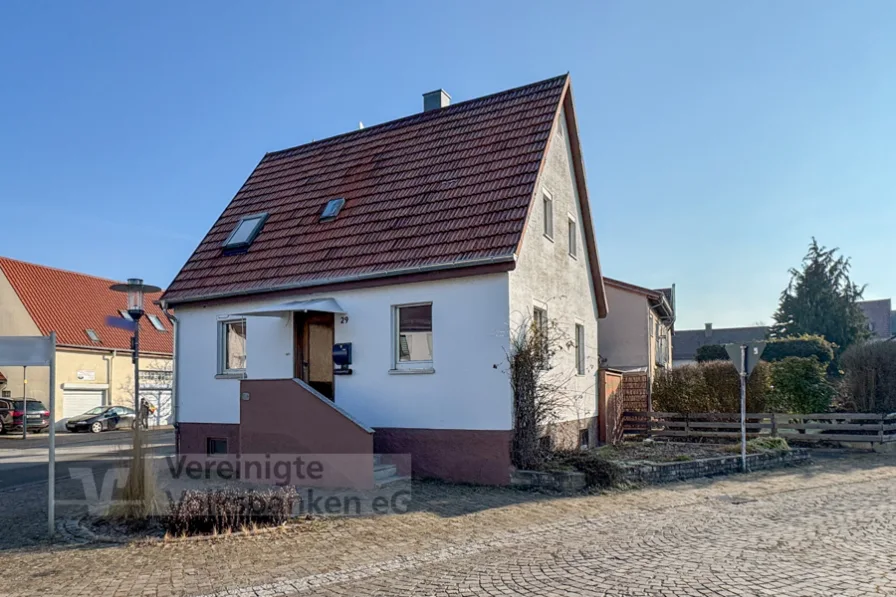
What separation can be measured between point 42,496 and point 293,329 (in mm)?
5304

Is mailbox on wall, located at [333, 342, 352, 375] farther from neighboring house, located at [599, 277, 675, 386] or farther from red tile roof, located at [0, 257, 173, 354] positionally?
red tile roof, located at [0, 257, 173, 354]

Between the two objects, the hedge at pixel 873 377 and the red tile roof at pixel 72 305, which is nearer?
the hedge at pixel 873 377

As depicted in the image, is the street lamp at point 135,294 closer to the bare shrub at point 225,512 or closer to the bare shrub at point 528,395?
the bare shrub at point 225,512

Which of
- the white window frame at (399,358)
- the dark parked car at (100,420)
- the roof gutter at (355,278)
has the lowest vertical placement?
the dark parked car at (100,420)

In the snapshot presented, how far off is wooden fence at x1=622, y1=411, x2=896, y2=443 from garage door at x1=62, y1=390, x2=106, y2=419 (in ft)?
91.7

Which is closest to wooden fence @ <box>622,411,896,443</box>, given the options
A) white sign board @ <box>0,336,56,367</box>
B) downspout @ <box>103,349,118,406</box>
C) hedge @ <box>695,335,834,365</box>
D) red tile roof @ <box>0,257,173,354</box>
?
white sign board @ <box>0,336,56,367</box>

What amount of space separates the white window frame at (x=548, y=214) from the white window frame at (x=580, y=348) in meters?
2.88

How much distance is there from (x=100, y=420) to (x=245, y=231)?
70.2 feet

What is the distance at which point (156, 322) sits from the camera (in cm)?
4131

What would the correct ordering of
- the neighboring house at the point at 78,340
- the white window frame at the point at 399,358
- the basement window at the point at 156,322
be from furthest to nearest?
the basement window at the point at 156,322
the neighboring house at the point at 78,340
the white window frame at the point at 399,358

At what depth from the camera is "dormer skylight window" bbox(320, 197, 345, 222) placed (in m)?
15.6

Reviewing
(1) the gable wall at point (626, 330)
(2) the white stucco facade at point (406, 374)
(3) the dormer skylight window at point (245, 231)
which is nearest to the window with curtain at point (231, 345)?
(2) the white stucco facade at point (406, 374)

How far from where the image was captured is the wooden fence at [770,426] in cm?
1817

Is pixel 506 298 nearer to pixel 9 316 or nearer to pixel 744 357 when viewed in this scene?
pixel 744 357
